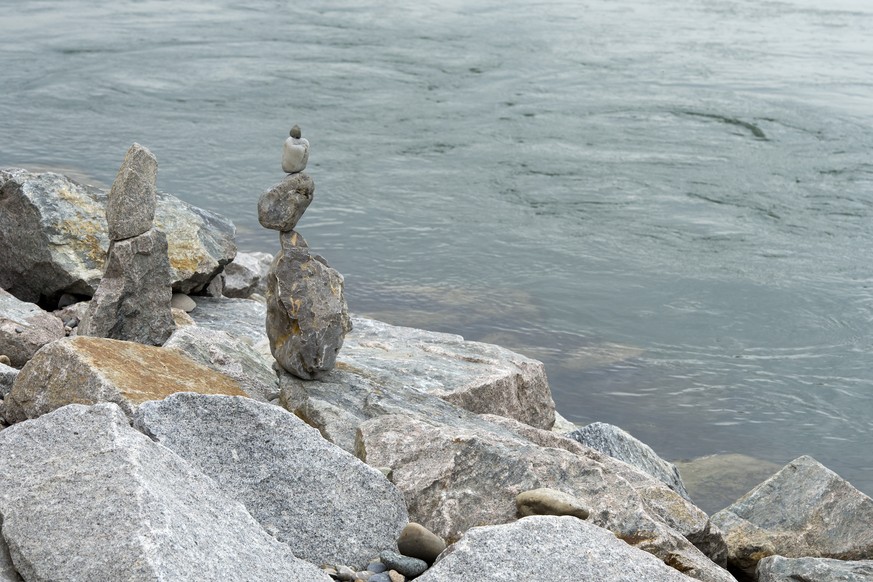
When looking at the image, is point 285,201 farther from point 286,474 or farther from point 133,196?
point 286,474

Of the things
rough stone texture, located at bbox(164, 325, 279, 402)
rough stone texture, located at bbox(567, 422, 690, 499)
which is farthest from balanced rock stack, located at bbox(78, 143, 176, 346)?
rough stone texture, located at bbox(567, 422, 690, 499)

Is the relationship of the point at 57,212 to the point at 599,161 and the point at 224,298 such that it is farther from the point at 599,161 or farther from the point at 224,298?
the point at 599,161

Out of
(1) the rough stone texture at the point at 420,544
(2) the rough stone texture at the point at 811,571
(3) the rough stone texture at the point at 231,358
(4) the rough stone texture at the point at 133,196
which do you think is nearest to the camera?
(1) the rough stone texture at the point at 420,544

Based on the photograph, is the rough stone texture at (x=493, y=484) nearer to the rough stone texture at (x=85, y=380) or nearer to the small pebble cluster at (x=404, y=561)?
the small pebble cluster at (x=404, y=561)

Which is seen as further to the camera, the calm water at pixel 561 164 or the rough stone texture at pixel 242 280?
the calm water at pixel 561 164

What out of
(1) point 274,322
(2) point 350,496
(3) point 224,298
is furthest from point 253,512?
(3) point 224,298

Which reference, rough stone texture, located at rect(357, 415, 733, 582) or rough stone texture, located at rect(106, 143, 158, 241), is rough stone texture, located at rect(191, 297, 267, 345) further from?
rough stone texture, located at rect(357, 415, 733, 582)

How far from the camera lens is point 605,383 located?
11.1m

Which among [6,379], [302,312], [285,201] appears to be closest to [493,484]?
[302,312]

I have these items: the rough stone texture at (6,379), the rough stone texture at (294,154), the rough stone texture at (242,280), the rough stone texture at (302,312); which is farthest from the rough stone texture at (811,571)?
the rough stone texture at (242,280)

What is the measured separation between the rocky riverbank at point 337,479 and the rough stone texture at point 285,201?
30.9 inches

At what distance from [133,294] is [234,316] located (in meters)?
1.80

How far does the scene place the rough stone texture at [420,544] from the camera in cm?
421

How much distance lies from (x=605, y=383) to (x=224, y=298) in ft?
13.7
